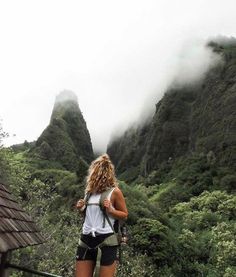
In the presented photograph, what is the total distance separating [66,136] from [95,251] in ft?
365

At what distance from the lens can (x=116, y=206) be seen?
6.19m

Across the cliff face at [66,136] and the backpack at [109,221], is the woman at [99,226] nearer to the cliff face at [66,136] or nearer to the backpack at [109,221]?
the backpack at [109,221]

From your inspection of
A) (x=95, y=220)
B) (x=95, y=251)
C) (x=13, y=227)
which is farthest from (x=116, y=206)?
(x=13, y=227)

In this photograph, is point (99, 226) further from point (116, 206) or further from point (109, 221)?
point (116, 206)

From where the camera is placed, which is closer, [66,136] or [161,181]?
[161,181]

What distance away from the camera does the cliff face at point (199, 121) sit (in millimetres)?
92750

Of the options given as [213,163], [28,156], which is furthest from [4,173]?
[28,156]

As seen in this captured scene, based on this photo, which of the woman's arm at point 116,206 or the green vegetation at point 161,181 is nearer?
the woman's arm at point 116,206

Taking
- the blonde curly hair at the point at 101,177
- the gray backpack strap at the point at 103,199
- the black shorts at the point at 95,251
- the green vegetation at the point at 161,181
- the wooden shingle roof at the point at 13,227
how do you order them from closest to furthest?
the wooden shingle roof at the point at 13,227 < the black shorts at the point at 95,251 < the gray backpack strap at the point at 103,199 < the blonde curly hair at the point at 101,177 < the green vegetation at the point at 161,181

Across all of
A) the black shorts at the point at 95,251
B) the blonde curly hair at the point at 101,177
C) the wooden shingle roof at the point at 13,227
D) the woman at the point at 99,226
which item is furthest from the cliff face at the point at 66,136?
the black shorts at the point at 95,251

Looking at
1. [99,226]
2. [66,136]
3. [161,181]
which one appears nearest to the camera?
[99,226]

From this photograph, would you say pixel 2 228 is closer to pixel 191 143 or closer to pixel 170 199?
pixel 170 199

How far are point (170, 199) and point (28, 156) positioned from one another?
34.5 m

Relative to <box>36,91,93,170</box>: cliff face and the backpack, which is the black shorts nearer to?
the backpack
